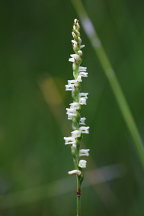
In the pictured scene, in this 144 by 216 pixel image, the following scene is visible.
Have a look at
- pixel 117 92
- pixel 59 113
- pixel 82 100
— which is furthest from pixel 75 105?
pixel 59 113

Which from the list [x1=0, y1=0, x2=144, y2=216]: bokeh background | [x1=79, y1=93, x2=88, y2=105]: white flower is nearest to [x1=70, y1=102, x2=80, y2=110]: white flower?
[x1=79, y1=93, x2=88, y2=105]: white flower

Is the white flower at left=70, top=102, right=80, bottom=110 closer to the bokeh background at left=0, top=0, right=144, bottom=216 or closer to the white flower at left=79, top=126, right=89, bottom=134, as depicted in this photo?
the white flower at left=79, top=126, right=89, bottom=134

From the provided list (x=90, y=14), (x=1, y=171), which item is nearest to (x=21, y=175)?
(x=1, y=171)

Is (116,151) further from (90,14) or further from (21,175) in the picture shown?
(90,14)

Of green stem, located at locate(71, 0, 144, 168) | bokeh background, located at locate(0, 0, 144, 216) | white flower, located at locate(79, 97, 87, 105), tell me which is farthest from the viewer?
bokeh background, located at locate(0, 0, 144, 216)

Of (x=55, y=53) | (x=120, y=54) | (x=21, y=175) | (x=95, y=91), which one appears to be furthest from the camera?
(x=55, y=53)

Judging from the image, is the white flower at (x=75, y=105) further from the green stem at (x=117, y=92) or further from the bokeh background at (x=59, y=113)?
the bokeh background at (x=59, y=113)

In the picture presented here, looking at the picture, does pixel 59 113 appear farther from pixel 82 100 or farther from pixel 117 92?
pixel 82 100

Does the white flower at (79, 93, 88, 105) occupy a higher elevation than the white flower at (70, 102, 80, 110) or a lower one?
higher
